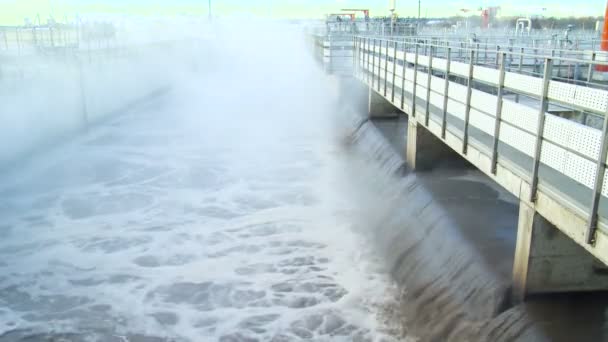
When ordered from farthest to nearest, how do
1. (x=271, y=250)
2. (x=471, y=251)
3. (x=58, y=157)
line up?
(x=58, y=157) → (x=271, y=250) → (x=471, y=251)

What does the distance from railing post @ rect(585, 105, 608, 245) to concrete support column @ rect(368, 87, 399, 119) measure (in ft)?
45.0

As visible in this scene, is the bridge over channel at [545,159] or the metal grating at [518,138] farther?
the metal grating at [518,138]

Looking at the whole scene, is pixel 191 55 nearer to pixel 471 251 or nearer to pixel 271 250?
pixel 271 250

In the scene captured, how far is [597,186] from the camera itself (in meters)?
4.34

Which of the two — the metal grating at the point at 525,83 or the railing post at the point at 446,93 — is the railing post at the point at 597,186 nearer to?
the metal grating at the point at 525,83

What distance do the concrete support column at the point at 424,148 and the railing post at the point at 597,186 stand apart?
23.3ft

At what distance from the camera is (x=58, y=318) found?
8719 mm

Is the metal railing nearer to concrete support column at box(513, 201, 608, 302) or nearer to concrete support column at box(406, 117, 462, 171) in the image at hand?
concrete support column at box(513, 201, 608, 302)

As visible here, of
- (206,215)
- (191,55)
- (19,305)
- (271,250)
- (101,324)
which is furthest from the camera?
(191,55)

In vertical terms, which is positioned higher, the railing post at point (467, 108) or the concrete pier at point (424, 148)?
the railing post at point (467, 108)

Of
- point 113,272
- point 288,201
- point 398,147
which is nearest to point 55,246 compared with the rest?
point 113,272

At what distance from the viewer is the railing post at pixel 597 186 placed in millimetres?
4277

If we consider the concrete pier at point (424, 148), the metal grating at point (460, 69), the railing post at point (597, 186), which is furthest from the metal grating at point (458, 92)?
the railing post at point (597, 186)

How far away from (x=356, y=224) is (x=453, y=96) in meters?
4.25
